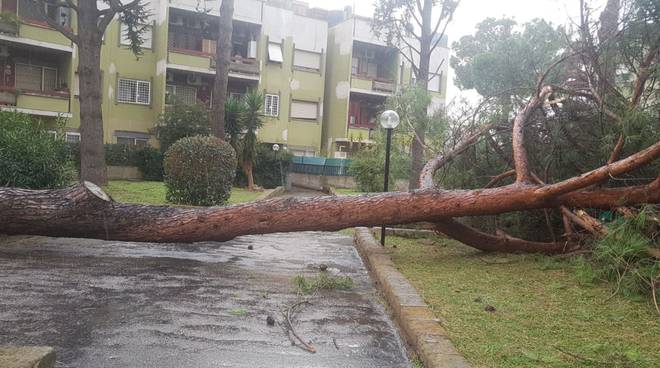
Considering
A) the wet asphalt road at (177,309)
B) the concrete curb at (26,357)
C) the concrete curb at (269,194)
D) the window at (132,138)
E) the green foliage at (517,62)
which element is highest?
the green foliage at (517,62)

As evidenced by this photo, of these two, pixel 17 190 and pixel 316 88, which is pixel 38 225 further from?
pixel 316 88

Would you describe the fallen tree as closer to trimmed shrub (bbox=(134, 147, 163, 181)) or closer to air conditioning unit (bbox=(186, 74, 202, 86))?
trimmed shrub (bbox=(134, 147, 163, 181))

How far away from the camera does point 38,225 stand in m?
6.45

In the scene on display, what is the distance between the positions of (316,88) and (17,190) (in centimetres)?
2877

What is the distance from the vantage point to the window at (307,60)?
111 feet

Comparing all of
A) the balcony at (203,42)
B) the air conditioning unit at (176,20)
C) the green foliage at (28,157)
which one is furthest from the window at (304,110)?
the green foliage at (28,157)

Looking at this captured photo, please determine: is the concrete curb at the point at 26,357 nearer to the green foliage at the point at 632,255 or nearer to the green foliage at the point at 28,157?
the green foliage at the point at 632,255

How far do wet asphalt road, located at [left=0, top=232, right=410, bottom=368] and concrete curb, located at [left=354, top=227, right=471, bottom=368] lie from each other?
0.14m

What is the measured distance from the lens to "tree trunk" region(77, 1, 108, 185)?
15328 millimetres

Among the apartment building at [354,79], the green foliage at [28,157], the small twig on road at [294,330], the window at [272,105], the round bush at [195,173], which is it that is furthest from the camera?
the apartment building at [354,79]

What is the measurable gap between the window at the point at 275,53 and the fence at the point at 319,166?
6.51 meters

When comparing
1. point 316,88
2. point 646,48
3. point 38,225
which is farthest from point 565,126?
point 316,88

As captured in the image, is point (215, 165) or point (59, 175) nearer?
point (59, 175)

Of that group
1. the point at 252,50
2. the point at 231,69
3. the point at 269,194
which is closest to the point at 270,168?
the point at 231,69
